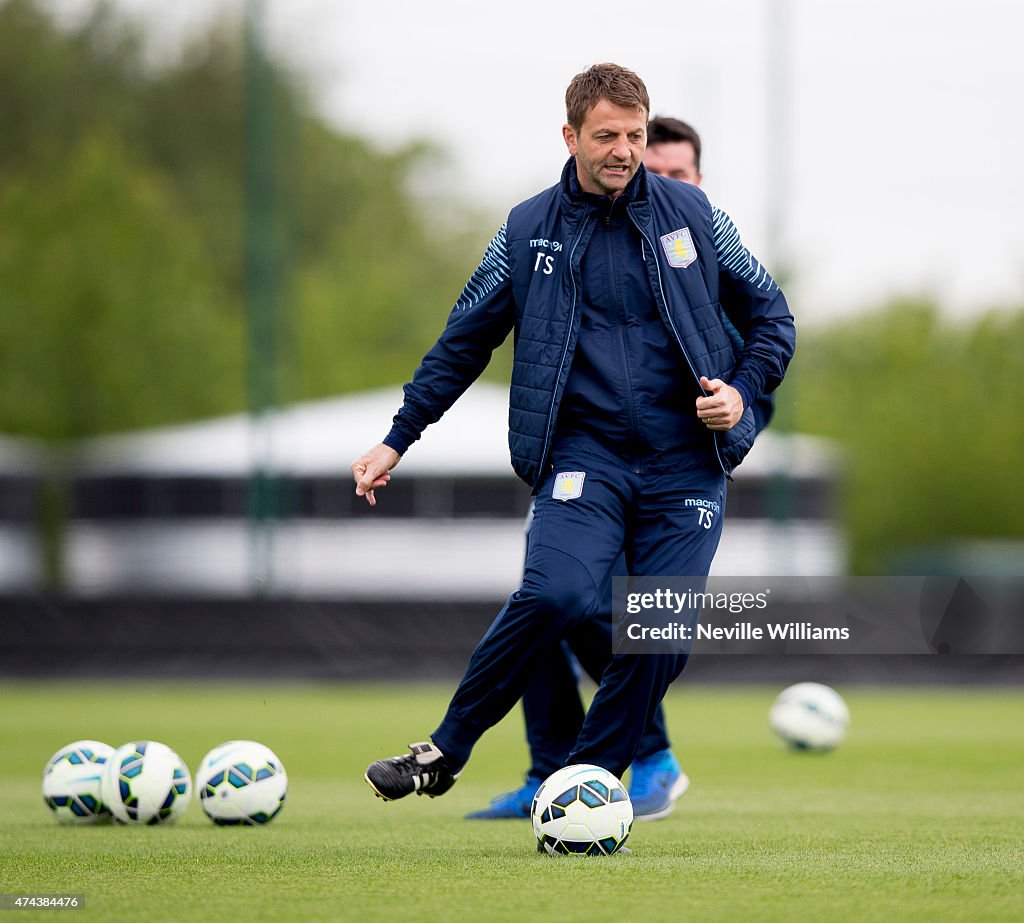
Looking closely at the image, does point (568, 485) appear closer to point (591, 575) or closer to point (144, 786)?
point (591, 575)

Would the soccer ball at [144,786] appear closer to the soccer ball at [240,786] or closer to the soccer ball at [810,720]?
the soccer ball at [240,786]

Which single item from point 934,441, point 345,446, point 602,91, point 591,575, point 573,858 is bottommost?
point 934,441

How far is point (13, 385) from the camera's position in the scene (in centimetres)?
2873

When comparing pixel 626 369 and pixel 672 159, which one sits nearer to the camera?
pixel 626 369

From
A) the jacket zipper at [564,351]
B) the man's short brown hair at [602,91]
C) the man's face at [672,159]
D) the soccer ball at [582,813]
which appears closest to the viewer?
the soccer ball at [582,813]

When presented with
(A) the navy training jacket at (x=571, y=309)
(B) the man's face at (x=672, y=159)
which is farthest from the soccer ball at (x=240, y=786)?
(B) the man's face at (x=672, y=159)

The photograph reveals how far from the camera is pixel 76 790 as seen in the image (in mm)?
6680

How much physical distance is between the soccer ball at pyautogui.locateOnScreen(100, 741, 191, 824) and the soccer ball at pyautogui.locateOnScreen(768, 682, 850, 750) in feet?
15.5

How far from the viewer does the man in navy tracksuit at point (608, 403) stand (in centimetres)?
554

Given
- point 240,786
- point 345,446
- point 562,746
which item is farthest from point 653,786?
point 345,446

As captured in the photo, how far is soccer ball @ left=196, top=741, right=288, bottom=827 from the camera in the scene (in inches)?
259

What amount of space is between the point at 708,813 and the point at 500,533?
16545mm

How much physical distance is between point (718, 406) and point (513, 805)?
2.15m

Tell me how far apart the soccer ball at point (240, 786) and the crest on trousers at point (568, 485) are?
1706mm
